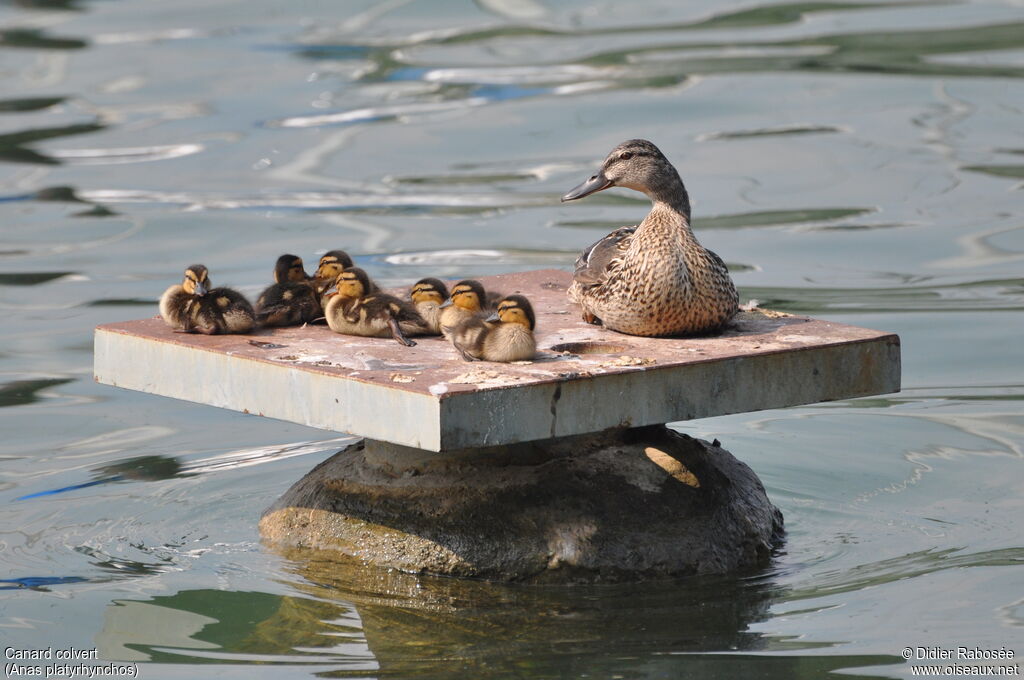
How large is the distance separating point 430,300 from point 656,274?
38.2 inches

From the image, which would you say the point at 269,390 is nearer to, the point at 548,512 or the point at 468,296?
the point at 468,296

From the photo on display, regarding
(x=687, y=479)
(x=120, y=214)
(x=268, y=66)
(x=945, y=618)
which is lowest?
(x=945, y=618)

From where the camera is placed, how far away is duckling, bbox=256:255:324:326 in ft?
22.9

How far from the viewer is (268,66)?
19.0m

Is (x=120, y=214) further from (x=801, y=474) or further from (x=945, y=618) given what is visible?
(x=945, y=618)

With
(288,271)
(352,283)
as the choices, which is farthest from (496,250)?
(352,283)

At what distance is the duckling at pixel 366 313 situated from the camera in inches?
264

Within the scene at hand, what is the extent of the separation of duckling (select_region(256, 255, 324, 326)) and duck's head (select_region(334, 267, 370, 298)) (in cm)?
29

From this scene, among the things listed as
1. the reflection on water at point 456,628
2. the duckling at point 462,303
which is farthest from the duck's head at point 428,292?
the reflection on water at point 456,628

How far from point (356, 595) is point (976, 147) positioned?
10.2m

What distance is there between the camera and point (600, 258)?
7.08 metres

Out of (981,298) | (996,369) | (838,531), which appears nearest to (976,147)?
(981,298)

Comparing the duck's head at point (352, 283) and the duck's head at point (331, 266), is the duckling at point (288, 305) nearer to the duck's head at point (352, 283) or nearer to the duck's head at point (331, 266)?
the duck's head at point (331, 266)

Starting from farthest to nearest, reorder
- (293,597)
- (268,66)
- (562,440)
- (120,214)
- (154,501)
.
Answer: (268,66) → (120,214) → (154,501) → (562,440) → (293,597)
